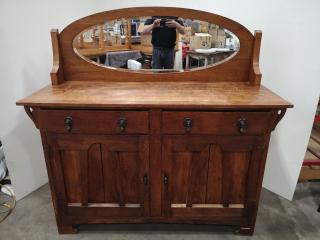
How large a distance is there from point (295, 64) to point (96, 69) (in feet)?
4.09

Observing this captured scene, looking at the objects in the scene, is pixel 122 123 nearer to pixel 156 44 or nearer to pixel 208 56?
pixel 156 44

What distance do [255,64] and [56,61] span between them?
1152 mm

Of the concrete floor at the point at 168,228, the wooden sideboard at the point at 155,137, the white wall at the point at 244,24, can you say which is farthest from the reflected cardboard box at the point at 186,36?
the concrete floor at the point at 168,228

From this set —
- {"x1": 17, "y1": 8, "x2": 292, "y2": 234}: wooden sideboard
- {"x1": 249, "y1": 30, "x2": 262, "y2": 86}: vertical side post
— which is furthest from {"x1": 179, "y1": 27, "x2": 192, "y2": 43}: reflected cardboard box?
{"x1": 249, "y1": 30, "x2": 262, "y2": 86}: vertical side post

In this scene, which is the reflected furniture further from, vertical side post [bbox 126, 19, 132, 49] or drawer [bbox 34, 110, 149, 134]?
drawer [bbox 34, 110, 149, 134]

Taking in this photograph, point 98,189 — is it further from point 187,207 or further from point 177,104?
point 177,104

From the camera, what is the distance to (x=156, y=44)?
1.42 metres

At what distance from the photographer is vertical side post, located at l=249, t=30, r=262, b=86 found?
1337mm

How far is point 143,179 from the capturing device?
A: 1.26m

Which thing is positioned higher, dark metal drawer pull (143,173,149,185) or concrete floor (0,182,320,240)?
dark metal drawer pull (143,173,149,185)

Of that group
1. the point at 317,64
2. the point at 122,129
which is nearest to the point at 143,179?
the point at 122,129

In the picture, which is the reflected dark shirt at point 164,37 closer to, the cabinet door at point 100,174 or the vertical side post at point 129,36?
the vertical side post at point 129,36

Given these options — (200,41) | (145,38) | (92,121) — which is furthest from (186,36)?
(92,121)

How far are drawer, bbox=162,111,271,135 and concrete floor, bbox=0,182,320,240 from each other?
0.69 meters
